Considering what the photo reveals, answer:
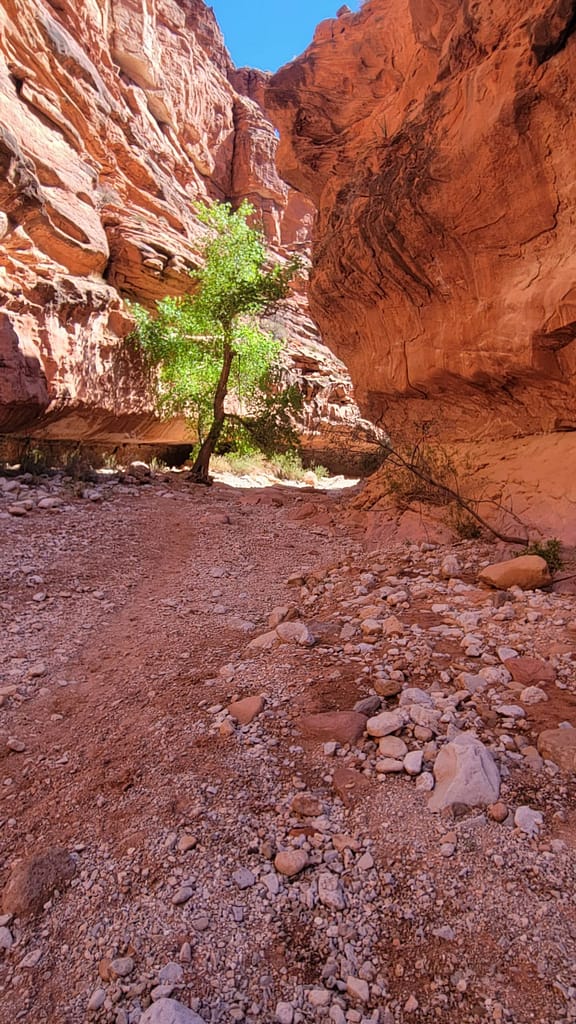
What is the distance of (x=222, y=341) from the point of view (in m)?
10.4

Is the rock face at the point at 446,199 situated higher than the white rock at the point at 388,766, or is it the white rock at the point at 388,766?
the rock face at the point at 446,199

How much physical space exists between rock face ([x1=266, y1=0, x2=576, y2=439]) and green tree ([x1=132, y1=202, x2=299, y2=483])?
2.39 metres

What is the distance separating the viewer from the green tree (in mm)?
10031

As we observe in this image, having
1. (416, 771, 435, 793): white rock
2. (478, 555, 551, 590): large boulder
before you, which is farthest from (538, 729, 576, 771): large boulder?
(478, 555, 551, 590): large boulder

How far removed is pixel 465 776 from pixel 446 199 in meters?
5.36

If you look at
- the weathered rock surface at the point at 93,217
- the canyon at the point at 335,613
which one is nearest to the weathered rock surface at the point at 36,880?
the canyon at the point at 335,613

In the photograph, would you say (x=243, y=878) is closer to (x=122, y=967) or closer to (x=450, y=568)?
(x=122, y=967)

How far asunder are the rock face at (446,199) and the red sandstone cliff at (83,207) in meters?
4.92

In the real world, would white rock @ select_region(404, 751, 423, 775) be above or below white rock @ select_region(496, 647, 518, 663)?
below

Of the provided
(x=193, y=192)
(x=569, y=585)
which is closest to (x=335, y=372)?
(x=193, y=192)

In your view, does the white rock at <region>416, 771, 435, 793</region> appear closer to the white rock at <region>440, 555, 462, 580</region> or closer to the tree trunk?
the white rock at <region>440, 555, 462, 580</region>

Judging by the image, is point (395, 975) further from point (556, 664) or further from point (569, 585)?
point (569, 585)

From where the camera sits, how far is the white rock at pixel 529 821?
1.38 meters

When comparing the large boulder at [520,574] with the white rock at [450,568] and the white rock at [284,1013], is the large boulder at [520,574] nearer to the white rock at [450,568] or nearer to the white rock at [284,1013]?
the white rock at [450,568]
